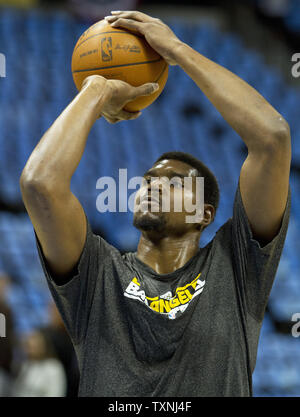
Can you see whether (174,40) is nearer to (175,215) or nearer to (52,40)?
(175,215)

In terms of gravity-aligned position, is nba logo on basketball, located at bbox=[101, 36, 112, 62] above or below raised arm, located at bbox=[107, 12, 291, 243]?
above

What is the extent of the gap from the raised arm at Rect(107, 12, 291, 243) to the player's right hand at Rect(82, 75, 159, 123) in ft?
0.79

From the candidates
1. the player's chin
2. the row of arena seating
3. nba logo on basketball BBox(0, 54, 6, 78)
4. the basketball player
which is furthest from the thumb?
nba logo on basketball BBox(0, 54, 6, 78)

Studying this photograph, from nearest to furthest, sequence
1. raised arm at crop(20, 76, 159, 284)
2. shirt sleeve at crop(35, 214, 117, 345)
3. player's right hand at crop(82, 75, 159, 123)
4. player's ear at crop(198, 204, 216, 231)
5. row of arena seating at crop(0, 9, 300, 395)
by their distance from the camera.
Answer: raised arm at crop(20, 76, 159, 284), shirt sleeve at crop(35, 214, 117, 345), player's right hand at crop(82, 75, 159, 123), player's ear at crop(198, 204, 216, 231), row of arena seating at crop(0, 9, 300, 395)

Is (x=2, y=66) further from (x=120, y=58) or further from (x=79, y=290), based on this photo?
(x=79, y=290)

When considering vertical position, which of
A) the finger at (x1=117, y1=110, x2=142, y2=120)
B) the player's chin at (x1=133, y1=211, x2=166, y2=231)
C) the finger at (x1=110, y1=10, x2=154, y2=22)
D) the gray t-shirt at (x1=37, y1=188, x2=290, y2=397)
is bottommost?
the gray t-shirt at (x1=37, y1=188, x2=290, y2=397)

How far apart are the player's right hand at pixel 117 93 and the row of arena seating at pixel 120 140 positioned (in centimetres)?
397

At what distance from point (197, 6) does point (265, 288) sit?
11.1 m

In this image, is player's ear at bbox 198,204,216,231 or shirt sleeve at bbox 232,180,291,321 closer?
shirt sleeve at bbox 232,180,291,321

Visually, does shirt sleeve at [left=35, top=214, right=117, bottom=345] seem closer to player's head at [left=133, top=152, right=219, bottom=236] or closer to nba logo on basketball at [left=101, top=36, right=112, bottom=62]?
player's head at [left=133, top=152, right=219, bottom=236]

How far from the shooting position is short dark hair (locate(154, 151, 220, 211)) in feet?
8.97

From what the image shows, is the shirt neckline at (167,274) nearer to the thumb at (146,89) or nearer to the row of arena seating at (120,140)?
the thumb at (146,89)

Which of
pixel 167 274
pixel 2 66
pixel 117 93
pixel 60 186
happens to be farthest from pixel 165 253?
pixel 2 66
